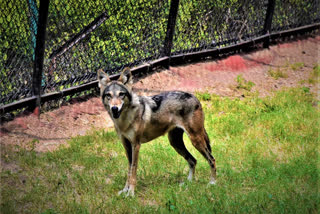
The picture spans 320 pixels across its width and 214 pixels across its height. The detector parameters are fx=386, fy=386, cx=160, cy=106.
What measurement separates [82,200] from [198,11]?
6.66 m

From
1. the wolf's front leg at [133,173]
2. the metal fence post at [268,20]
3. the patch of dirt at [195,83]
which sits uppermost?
the metal fence post at [268,20]

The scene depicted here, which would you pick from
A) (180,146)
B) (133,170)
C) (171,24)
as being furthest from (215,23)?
(133,170)

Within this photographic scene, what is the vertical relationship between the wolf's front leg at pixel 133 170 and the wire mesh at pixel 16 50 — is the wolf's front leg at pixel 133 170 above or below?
below

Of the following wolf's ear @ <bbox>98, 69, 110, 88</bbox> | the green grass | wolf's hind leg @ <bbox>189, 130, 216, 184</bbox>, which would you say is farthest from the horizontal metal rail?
wolf's hind leg @ <bbox>189, 130, 216, 184</bbox>

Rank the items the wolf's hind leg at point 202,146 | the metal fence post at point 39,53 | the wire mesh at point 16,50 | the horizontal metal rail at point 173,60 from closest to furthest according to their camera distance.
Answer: the wolf's hind leg at point 202,146, the wire mesh at point 16,50, the metal fence post at point 39,53, the horizontal metal rail at point 173,60

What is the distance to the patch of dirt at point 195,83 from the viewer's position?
6.75 meters

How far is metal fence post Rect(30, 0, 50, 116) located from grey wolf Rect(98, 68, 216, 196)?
6.99 ft

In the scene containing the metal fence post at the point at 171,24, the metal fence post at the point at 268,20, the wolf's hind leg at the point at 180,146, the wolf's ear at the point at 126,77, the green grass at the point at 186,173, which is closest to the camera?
the green grass at the point at 186,173

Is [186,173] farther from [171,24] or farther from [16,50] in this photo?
[171,24]

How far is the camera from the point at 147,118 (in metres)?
5.38

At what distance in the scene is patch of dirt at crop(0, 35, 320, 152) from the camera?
6.75 m

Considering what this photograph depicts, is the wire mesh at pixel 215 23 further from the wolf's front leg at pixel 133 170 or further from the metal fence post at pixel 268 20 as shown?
the wolf's front leg at pixel 133 170

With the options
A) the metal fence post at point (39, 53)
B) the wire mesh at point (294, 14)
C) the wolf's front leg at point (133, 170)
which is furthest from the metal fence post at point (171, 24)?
the wolf's front leg at point (133, 170)

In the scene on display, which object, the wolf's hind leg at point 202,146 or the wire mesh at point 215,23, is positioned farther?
the wire mesh at point 215,23
